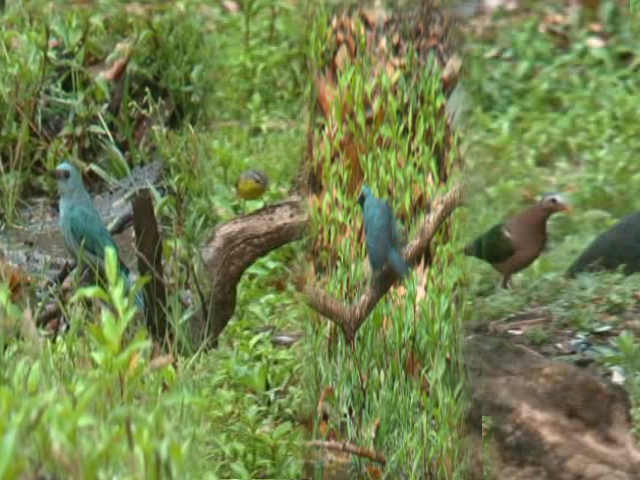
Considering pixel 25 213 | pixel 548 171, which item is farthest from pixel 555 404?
pixel 25 213

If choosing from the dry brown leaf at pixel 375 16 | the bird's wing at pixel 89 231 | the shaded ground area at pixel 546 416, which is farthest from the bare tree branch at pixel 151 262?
the shaded ground area at pixel 546 416

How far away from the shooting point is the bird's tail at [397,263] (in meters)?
2.89

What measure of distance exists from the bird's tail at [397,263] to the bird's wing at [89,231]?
148 centimetres

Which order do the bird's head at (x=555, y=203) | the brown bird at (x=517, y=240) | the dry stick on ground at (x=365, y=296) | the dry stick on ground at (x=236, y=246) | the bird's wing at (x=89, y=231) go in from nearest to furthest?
the brown bird at (x=517, y=240) < the bird's head at (x=555, y=203) < the dry stick on ground at (x=365, y=296) < the dry stick on ground at (x=236, y=246) < the bird's wing at (x=89, y=231)

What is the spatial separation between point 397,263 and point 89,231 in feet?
4.94

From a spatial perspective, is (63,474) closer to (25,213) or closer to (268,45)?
(25,213)

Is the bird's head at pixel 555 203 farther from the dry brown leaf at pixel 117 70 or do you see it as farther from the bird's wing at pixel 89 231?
the dry brown leaf at pixel 117 70

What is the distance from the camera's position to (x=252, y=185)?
15.1ft

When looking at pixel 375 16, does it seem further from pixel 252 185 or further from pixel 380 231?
pixel 252 185

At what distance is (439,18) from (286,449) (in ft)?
4.33

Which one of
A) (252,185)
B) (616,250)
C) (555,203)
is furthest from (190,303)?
(616,250)

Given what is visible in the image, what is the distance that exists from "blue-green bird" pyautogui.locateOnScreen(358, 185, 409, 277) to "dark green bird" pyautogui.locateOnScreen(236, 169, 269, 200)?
1.63 m

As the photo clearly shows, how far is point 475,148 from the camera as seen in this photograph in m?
2.88

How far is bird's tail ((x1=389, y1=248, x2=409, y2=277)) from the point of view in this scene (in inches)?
114
